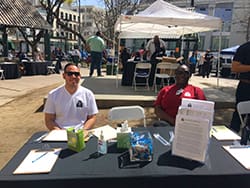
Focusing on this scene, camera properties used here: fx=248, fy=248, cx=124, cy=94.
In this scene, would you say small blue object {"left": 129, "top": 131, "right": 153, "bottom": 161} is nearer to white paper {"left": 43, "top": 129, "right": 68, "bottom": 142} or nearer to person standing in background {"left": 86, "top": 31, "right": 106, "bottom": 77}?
white paper {"left": 43, "top": 129, "right": 68, "bottom": 142}

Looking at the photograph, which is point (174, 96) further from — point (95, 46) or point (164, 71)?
point (95, 46)

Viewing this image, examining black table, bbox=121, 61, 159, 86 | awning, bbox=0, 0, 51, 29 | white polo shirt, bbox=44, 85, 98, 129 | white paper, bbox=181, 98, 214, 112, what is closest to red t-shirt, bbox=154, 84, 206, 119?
white polo shirt, bbox=44, 85, 98, 129

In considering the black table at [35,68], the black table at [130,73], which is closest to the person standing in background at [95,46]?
the black table at [130,73]

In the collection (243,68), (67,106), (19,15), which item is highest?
(19,15)

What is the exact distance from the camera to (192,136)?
5.56ft

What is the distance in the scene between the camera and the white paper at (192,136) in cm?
166

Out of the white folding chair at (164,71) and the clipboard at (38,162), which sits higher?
the white folding chair at (164,71)

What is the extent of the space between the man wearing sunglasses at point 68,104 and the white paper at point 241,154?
1476mm

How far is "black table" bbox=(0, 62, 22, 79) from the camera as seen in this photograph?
36.8ft

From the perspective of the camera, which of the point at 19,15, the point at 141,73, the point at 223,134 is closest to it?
the point at 223,134

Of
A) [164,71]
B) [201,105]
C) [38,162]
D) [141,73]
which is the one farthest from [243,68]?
[141,73]

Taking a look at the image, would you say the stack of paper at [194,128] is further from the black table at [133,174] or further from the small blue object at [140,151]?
the small blue object at [140,151]

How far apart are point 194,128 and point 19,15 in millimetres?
12739

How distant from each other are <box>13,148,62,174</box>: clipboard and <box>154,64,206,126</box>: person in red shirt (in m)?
1.50
